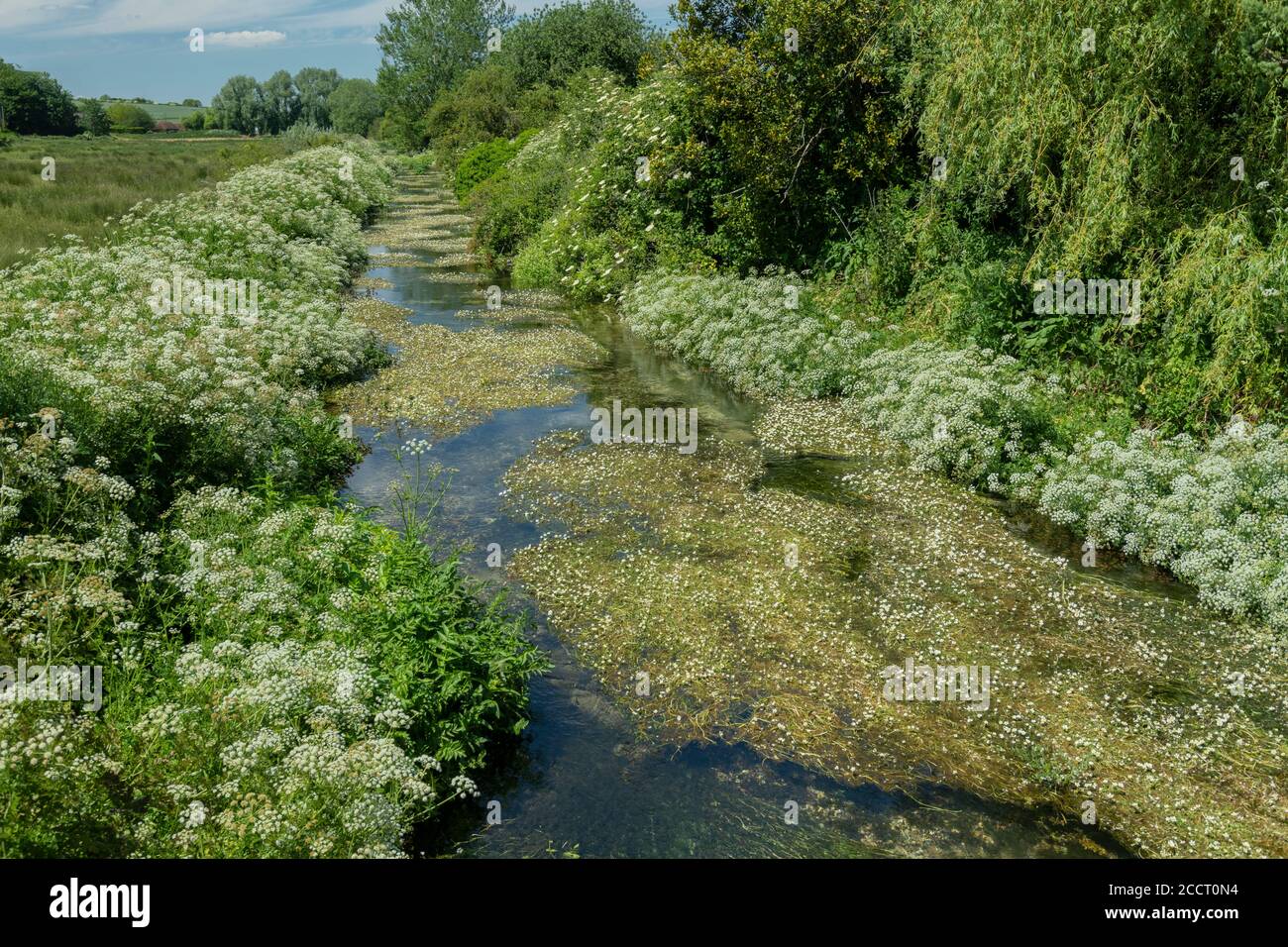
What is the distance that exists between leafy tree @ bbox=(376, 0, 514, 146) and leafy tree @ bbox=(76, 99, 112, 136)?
32.3 m

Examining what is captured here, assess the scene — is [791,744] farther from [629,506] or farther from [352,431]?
[352,431]

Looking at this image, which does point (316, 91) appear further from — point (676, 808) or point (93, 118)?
point (676, 808)

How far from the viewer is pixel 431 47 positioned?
109 metres

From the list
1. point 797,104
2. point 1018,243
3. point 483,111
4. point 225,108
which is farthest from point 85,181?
point 225,108

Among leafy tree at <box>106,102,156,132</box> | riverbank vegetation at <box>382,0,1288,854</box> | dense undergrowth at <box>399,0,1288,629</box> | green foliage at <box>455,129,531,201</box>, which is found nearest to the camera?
riverbank vegetation at <box>382,0,1288,854</box>

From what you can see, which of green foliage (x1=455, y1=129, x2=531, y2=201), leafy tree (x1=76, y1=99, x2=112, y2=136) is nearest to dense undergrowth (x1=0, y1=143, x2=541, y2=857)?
green foliage (x1=455, y1=129, x2=531, y2=201)

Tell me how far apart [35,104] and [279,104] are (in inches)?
1981

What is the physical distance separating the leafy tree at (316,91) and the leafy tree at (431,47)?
14647 millimetres

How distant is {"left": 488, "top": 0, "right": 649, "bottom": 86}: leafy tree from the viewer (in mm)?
48531

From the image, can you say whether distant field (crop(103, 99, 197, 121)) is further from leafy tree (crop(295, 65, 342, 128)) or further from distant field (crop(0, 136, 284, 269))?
distant field (crop(0, 136, 284, 269))

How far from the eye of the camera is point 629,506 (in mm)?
12586

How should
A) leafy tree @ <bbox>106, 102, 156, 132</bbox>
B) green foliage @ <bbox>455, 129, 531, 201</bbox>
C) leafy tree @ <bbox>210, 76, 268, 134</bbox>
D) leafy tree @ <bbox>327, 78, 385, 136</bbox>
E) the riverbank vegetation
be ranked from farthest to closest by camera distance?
leafy tree @ <bbox>327, 78, 385, 136</bbox> → leafy tree @ <bbox>210, 76, 268, 134</bbox> → leafy tree @ <bbox>106, 102, 156, 132</bbox> → green foliage @ <bbox>455, 129, 531, 201</bbox> → the riverbank vegetation
